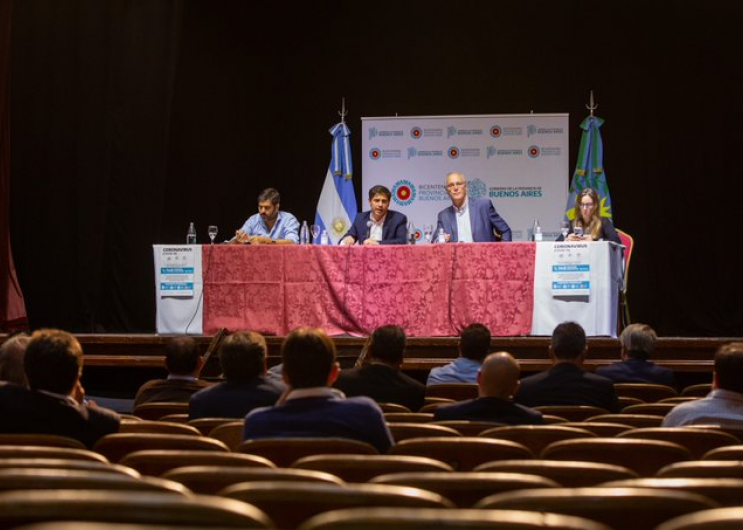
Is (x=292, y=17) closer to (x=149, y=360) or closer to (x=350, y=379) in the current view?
(x=149, y=360)

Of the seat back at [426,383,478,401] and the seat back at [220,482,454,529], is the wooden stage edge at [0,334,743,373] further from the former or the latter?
the seat back at [220,482,454,529]

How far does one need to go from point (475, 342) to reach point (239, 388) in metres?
1.61

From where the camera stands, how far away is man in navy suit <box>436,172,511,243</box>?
27.2 ft

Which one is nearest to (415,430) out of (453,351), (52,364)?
(52,364)

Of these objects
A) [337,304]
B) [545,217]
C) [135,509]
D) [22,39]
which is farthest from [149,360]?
[135,509]

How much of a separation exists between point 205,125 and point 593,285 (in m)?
5.42

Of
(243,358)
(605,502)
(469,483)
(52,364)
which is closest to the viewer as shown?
(605,502)

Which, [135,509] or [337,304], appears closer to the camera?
[135,509]

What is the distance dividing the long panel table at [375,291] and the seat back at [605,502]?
223 inches

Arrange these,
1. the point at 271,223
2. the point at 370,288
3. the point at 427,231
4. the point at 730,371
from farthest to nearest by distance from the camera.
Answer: the point at 427,231, the point at 271,223, the point at 370,288, the point at 730,371

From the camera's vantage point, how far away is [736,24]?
35.1ft

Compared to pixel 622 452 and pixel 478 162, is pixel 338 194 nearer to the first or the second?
pixel 478 162

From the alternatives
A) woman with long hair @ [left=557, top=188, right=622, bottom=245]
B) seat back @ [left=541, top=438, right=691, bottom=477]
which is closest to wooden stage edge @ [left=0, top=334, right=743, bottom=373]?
woman with long hair @ [left=557, top=188, right=622, bottom=245]

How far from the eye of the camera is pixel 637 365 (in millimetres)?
5371
